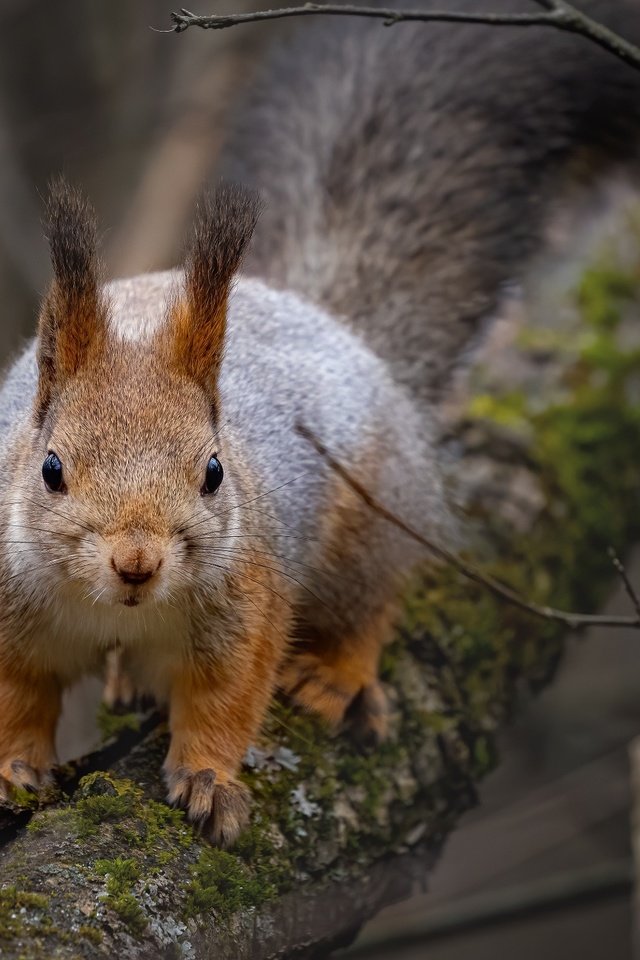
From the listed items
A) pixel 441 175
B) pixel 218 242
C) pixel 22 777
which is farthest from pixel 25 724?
pixel 441 175

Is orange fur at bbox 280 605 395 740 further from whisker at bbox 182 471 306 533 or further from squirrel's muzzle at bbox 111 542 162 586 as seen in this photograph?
squirrel's muzzle at bbox 111 542 162 586

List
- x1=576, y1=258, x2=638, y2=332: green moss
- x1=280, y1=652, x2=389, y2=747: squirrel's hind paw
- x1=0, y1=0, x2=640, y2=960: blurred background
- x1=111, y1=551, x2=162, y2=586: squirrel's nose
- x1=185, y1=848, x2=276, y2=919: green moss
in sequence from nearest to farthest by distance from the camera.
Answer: x1=111, y1=551, x2=162, y2=586: squirrel's nose
x1=185, y1=848, x2=276, y2=919: green moss
x1=280, y1=652, x2=389, y2=747: squirrel's hind paw
x1=0, y1=0, x2=640, y2=960: blurred background
x1=576, y1=258, x2=638, y2=332: green moss

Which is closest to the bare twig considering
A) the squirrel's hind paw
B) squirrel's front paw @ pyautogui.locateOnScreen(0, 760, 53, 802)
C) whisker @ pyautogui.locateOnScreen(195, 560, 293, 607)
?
whisker @ pyautogui.locateOnScreen(195, 560, 293, 607)

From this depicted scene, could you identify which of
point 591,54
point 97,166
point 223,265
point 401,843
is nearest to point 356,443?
point 223,265

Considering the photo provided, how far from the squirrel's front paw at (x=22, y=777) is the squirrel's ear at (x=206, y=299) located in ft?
3.11

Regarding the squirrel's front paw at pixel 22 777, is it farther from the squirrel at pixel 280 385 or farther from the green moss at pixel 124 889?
the green moss at pixel 124 889

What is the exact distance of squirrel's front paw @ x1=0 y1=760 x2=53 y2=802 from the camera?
8.36 ft

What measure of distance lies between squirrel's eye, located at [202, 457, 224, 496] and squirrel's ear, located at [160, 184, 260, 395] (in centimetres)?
21

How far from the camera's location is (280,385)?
3172mm

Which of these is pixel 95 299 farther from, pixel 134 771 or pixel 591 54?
pixel 591 54

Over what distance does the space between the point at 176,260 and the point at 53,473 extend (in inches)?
38.3

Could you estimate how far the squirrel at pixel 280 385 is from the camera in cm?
237

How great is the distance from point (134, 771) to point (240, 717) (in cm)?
26

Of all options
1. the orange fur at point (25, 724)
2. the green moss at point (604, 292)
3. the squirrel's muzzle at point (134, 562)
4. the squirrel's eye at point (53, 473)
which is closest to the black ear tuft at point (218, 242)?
the squirrel's eye at point (53, 473)
